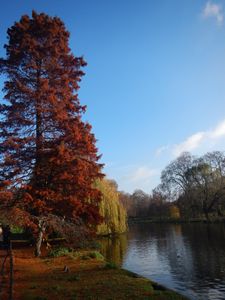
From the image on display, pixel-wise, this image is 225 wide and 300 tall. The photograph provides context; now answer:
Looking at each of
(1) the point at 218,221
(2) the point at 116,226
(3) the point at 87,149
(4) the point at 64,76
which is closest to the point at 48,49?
(4) the point at 64,76

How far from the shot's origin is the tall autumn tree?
61.1 ft

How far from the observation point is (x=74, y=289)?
10312 mm

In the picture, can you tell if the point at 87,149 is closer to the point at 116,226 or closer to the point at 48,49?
the point at 48,49

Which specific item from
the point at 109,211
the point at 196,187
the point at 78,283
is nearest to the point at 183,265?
the point at 78,283

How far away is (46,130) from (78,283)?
1108cm

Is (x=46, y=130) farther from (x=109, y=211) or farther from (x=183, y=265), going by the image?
(x=109, y=211)

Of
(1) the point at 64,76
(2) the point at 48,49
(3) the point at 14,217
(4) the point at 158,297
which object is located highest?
(2) the point at 48,49

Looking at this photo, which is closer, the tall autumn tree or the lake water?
the lake water

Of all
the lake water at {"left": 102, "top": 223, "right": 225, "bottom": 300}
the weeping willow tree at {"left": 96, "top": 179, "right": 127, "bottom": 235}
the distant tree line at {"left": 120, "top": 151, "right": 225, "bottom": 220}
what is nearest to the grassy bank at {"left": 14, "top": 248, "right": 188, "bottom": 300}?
the lake water at {"left": 102, "top": 223, "right": 225, "bottom": 300}

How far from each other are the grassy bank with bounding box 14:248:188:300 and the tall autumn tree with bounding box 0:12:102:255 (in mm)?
2994

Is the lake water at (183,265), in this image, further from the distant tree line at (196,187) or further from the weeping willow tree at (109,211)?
the distant tree line at (196,187)

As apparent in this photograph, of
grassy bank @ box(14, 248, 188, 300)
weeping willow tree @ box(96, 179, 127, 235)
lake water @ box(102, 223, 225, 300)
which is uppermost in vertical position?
weeping willow tree @ box(96, 179, 127, 235)

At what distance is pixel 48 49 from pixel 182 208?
50.9 m

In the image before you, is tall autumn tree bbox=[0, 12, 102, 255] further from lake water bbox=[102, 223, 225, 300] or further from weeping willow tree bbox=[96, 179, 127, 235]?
weeping willow tree bbox=[96, 179, 127, 235]
